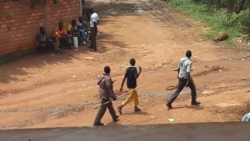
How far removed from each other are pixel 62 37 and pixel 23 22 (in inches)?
62.5

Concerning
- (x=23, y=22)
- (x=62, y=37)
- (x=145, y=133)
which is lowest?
(x=62, y=37)

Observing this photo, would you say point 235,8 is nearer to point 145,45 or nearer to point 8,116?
point 8,116

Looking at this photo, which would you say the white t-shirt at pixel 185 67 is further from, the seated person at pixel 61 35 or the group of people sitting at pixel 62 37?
the seated person at pixel 61 35

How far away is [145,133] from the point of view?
3.21m

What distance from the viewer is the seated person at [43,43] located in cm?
1434

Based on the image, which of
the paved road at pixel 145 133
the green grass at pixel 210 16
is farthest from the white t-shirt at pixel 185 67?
the green grass at pixel 210 16

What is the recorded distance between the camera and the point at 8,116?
965 centimetres

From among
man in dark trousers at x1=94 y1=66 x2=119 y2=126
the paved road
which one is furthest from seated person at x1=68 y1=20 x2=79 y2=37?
the paved road

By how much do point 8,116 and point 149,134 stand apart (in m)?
7.11

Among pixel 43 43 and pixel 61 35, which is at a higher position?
pixel 61 35

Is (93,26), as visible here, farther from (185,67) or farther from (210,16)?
(210,16)

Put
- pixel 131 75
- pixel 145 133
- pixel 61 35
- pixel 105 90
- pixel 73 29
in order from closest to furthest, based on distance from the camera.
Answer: pixel 145 133, pixel 105 90, pixel 131 75, pixel 61 35, pixel 73 29

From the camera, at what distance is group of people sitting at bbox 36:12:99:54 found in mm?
14418

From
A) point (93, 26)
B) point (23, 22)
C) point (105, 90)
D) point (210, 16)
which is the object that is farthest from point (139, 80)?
point (210, 16)
